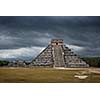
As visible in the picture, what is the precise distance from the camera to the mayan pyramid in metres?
4.56

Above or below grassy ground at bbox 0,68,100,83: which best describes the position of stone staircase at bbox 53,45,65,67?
above

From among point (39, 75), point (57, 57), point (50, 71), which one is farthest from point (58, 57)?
point (39, 75)

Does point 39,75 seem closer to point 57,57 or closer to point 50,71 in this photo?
point 50,71

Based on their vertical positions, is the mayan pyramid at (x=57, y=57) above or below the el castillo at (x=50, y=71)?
above

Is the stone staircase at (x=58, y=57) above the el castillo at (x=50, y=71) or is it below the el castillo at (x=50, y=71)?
above

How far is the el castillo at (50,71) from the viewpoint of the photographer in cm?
455

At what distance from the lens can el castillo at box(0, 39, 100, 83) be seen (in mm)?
4547

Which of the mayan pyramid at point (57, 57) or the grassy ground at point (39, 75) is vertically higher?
the mayan pyramid at point (57, 57)

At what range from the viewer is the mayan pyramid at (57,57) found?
4.56 meters

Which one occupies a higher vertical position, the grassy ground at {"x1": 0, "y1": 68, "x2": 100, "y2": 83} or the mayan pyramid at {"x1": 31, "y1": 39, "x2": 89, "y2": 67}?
the mayan pyramid at {"x1": 31, "y1": 39, "x2": 89, "y2": 67}
